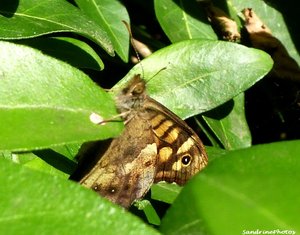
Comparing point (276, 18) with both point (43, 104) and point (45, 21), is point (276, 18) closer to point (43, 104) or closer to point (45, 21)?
point (45, 21)

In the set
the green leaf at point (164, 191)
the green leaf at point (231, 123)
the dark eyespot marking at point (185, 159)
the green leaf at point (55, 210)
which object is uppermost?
the green leaf at point (55, 210)

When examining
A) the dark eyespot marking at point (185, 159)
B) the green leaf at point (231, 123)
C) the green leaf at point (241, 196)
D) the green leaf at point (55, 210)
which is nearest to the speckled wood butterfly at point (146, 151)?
the dark eyespot marking at point (185, 159)

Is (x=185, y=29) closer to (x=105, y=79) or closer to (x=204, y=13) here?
(x=204, y=13)

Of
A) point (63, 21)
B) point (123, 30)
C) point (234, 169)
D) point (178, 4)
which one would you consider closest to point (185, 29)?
point (178, 4)

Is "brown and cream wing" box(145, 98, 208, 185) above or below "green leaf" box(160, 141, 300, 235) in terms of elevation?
below

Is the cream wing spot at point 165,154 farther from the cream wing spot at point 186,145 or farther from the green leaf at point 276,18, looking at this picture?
the green leaf at point 276,18

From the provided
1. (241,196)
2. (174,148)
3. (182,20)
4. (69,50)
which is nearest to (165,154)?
(174,148)

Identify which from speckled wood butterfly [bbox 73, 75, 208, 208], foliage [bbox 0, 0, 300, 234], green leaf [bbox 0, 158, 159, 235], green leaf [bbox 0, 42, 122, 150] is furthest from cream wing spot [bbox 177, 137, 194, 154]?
green leaf [bbox 0, 158, 159, 235]

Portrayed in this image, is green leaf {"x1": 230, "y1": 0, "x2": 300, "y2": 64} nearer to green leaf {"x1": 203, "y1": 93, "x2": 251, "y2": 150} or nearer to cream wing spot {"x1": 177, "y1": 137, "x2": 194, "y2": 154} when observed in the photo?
green leaf {"x1": 203, "y1": 93, "x2": 251, "y2": 150}
